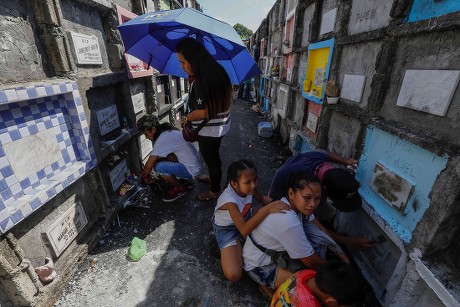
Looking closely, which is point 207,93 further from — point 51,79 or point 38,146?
point 38,146

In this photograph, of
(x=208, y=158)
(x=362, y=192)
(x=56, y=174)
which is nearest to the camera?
(x=56, y=174)

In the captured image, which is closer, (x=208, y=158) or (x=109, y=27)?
(x=109, y=27)

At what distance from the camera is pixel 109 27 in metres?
3.08

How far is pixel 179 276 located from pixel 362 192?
2236 mm

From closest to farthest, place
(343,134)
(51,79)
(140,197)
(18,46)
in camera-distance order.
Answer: (18,46)
(51,79)
(343,134)
(140,197)

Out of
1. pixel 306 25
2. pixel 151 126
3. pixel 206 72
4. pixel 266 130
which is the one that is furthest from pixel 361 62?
pixel 266 130

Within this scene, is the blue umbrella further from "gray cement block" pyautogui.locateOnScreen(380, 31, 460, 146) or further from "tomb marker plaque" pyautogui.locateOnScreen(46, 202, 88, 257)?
A: "tomb marker plaque" pyautogui.locateOnScreen(46, 202, 88, 257)

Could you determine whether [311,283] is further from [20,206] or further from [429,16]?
[20,206]

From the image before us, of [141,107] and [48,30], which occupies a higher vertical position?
[48,30]

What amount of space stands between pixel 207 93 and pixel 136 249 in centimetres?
209

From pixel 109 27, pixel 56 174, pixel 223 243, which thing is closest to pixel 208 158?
pixel 223 243

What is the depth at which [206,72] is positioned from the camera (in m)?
2.78

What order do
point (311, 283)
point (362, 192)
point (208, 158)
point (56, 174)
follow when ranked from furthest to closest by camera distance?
1. point (208, 158)
2. point (362, 192)
3. point (56, 174)
4. point (311, 283)

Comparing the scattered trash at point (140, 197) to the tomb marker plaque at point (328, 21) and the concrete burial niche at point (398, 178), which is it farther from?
the tomb marker plaque at point (328, 21)
